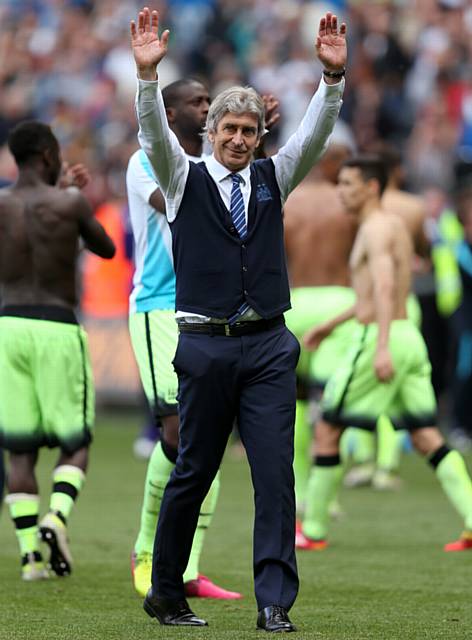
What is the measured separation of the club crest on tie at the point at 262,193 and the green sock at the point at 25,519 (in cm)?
266

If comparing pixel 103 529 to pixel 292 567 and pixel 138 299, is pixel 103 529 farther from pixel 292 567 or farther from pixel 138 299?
pixel 292 567

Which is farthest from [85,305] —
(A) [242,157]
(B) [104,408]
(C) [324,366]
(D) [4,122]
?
(A) [242,157]

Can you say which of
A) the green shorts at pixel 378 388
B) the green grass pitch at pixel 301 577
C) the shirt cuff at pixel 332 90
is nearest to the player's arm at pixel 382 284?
the green shorts at pixel 378 388

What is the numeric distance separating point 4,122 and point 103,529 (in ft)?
33.6

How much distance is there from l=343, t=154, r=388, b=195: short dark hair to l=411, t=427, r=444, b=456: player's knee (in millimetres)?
1553

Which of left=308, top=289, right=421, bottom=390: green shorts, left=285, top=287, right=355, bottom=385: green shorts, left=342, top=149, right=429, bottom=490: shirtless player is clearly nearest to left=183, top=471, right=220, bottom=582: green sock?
left=308, top=289, right=421, bottom=390: green shorts

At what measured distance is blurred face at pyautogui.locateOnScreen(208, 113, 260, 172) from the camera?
6469 millimetres

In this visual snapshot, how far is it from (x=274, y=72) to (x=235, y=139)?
14774 millimetres

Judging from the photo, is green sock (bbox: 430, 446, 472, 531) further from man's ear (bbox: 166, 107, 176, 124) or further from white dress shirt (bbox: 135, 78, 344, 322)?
white dress shirt (bbox: 135, 78, 344, 322)

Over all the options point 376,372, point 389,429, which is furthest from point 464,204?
point 376,372

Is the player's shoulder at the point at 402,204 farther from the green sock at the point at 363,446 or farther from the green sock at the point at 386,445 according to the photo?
the green sock at the point at 363,446

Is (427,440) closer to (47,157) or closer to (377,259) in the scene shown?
(377,259)

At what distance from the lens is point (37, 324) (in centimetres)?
845

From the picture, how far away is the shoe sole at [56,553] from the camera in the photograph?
8.29 meters
